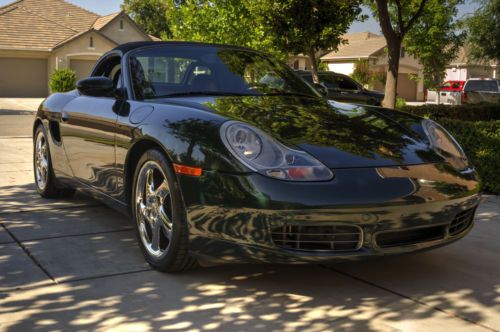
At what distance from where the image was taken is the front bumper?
3.32m

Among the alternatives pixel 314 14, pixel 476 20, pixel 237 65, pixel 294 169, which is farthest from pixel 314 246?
pixel 476 20

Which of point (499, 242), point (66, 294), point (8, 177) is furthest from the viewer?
point (8, 177)

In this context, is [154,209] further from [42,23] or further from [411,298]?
[42,23]

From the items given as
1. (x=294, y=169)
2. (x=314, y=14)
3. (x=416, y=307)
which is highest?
(x=314, y=14)

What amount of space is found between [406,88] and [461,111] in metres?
39.6

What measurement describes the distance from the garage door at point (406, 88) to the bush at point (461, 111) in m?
38.0

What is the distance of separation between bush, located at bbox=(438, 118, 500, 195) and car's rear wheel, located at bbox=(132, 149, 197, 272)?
4493 millimetres

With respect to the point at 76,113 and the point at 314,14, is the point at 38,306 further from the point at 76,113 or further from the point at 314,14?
the point at 314,14

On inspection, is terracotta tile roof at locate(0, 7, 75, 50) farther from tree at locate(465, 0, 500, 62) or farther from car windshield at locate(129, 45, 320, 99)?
car windshield at locate(129, 45, 320, 99)

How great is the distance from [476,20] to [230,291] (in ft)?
77.6

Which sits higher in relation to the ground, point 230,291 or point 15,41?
point 15,41

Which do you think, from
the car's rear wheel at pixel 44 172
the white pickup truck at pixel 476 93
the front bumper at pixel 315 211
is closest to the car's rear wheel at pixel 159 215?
the front bumper at pixel 315 211

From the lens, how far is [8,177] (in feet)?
25.3

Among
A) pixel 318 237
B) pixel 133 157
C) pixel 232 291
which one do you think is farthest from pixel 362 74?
pixel 318 237
